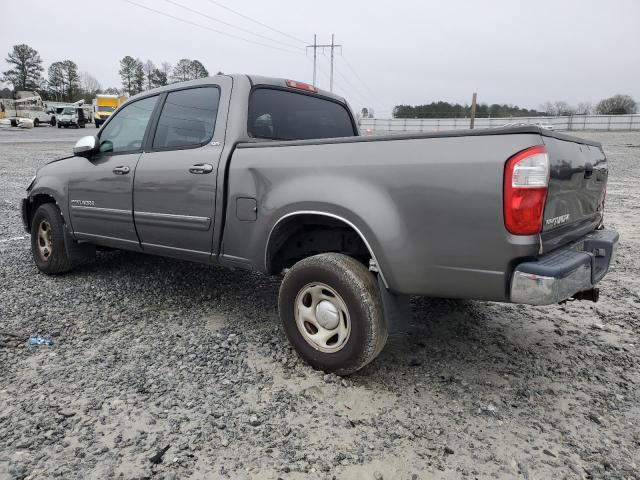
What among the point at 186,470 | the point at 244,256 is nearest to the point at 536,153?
the point at 244,256

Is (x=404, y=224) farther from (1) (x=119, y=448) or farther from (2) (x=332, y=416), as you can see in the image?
(1) (x=119, y=448)

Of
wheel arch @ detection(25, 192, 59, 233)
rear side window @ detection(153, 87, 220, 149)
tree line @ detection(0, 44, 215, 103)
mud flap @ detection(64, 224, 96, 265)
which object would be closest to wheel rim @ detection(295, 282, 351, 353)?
rear side window @ detection(153, 87, 220, 149)

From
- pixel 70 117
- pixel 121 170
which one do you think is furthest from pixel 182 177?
pixel 70 117

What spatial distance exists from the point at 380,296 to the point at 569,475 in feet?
3.91

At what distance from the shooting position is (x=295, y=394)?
271cm

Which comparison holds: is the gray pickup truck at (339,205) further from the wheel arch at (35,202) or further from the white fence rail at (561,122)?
the white fence rail at (561,122)

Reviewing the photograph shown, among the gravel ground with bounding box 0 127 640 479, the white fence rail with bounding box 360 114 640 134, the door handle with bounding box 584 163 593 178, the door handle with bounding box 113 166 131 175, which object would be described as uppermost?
the white fence rail with bounding box 360 114 640 134

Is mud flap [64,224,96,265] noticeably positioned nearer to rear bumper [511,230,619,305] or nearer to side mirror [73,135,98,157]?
side mirror [73,135,98,157]

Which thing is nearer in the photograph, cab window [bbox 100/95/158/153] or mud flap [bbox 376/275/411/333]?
mud flap [bbox 376/275/411/333]

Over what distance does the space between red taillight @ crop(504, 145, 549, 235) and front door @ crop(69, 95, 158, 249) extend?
2952 millimetres

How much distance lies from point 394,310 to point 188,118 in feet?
7.31

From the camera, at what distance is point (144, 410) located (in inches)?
100

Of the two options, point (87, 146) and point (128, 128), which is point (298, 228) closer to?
point (128, 128)

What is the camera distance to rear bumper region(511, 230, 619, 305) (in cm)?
221
